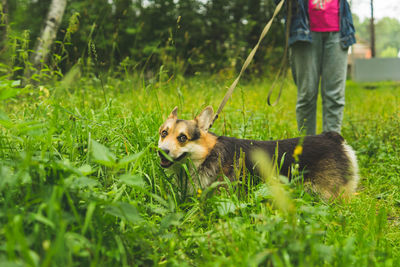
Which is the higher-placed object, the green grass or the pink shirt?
the pink shirt

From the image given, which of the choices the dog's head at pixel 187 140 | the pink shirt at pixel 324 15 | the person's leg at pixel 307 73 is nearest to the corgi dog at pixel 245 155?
the dog's head at pixel 187 140

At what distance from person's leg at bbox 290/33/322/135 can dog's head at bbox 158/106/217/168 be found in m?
1.53

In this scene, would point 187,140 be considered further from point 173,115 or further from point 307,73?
point 307,73

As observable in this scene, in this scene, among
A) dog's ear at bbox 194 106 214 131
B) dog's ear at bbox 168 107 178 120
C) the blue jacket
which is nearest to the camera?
dog's ear at bbox 194 106 214 131

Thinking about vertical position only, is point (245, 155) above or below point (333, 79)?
below

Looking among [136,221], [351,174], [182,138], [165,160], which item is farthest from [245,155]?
[136,221]

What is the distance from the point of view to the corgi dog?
8.24 ft

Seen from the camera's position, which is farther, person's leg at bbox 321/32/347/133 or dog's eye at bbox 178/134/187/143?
person's leg at bbox 321/32/347/133

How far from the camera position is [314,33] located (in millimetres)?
3664

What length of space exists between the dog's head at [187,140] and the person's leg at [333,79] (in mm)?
1883

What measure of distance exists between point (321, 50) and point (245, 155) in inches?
75.6

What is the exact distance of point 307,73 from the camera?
3.74 meters

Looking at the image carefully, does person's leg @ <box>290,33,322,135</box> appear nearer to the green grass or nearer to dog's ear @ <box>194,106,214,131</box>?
the green grass

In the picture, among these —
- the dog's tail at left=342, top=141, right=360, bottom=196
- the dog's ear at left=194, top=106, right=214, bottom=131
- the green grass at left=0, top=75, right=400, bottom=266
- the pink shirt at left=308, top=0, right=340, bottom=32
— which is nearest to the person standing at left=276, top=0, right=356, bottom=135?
the pink shirt at left=308, top=0, right=340, bottom=32
